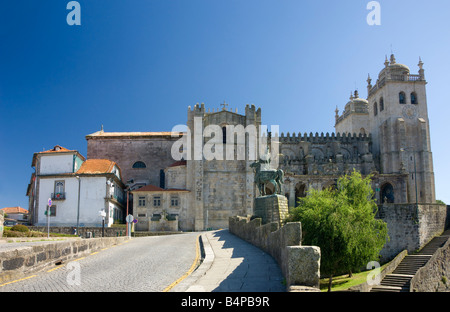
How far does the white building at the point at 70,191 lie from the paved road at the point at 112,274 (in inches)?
1131

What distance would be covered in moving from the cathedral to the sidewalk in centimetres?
3154

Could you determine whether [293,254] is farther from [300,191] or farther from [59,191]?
[300,191]

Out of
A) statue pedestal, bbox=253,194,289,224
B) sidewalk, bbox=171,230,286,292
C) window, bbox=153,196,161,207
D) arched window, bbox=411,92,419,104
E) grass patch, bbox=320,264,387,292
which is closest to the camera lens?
sidewalk, bbox=171,230,286,292

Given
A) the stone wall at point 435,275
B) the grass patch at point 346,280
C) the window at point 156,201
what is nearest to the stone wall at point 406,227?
the stone wall at point 435,275

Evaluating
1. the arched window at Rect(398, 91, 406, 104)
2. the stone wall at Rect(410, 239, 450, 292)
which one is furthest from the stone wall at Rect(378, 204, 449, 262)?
the arched window at Rect(398, 91, 406, 104)

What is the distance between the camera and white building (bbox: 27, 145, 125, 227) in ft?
145

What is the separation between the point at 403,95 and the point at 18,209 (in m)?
74.6

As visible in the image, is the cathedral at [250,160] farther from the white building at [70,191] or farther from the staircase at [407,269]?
the staircase at [407,269]

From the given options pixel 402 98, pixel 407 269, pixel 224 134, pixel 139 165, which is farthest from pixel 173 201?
pixel 402 98

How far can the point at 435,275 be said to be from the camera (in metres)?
32.1

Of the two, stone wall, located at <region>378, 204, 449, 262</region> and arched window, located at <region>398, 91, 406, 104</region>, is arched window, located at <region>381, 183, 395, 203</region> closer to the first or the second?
arched window, located at <region>398, 91, 406, 104</region>

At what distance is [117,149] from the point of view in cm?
5928

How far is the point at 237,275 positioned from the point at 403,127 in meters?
59.9
